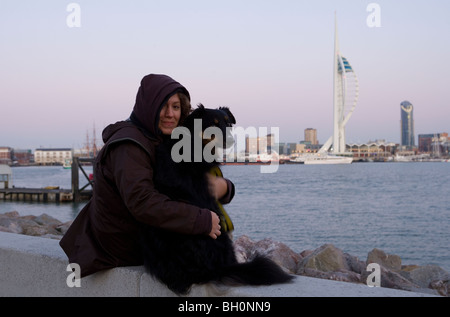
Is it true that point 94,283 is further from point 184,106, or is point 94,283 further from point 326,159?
point 326,159

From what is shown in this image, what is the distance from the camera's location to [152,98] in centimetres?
220

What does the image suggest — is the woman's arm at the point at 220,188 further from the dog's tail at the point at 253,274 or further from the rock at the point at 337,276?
the rock at the point at 337,276

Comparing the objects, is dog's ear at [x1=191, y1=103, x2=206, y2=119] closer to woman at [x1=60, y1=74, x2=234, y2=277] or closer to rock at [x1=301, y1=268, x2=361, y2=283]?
woman at [x1=60, y1=74, x2=234, y2=277]

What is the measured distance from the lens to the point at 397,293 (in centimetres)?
192

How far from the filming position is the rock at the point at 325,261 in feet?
20.5

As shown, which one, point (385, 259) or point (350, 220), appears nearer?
point (385, 259)

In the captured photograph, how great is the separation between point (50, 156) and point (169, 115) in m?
159

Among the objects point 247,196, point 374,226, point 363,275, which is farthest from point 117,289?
point 247,196

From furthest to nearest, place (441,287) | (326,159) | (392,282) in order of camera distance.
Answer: (326,159), (441,287), (392,282)

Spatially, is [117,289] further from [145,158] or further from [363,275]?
[363,275]

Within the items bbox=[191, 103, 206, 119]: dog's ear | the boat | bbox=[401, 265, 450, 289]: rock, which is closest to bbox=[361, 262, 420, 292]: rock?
bbox=[401, 265, 450, 289]: rock

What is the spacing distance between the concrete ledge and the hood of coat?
69cm

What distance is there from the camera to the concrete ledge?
6.49 feet

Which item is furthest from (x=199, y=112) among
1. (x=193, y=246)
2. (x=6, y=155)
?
(x=6, y=155)
